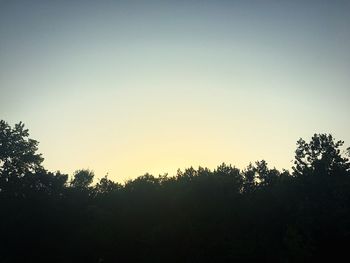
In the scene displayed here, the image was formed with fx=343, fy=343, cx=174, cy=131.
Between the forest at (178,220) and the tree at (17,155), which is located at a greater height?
the tree at (17,155)

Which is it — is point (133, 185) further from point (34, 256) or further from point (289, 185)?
point (289, 185)

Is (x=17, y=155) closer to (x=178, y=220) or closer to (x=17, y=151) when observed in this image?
(x=17, y=151)

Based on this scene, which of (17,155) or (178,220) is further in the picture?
(17,155)

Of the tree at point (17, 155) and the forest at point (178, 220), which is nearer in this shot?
the forest at point (178, 220)

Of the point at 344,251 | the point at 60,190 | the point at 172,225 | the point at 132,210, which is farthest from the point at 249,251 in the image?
the point at 60,190

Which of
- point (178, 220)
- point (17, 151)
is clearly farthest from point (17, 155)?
point (178, 220)

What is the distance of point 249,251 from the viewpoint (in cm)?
3694

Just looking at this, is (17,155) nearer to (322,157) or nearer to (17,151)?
(17,151)

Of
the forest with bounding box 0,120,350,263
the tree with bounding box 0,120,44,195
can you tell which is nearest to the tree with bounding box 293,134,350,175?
the forest with bounding box 0,120,350,263

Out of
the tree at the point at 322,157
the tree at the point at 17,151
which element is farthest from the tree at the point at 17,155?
the tree at the point at 322,157

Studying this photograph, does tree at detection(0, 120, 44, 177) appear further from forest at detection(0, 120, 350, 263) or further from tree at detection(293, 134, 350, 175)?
tree at detection(293, 134, 350, 175)

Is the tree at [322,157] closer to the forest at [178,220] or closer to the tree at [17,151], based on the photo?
the forest at [178,220]

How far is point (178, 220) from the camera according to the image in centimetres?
4219

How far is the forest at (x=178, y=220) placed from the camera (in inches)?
1534
